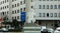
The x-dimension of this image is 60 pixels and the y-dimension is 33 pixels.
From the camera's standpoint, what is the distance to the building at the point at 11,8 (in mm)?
68863

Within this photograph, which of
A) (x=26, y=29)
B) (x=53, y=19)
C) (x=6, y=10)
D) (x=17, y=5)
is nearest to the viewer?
(x=26, y=29)

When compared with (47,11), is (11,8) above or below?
above

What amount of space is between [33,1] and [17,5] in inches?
349

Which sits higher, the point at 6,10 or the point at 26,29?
the point at 6,10

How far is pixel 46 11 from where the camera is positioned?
2522 inches

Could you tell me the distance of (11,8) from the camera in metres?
76.2

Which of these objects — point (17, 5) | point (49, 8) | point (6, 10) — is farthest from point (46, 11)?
point (6, 10)

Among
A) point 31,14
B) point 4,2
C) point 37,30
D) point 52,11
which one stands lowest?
point 37,30

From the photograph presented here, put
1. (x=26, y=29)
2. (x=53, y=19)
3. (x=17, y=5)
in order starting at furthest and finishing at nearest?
(x=17, y=5), (x=53, y=19), (x=26, y=29)

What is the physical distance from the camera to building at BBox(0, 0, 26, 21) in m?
68.9

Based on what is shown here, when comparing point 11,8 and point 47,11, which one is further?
point 11,8

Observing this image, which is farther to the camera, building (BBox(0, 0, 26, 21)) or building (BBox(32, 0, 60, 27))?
building (BBox(0, 0, 26, 21))

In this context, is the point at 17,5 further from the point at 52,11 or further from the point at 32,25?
the point at 32,25

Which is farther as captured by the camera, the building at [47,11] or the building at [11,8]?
the building at [11,8]
